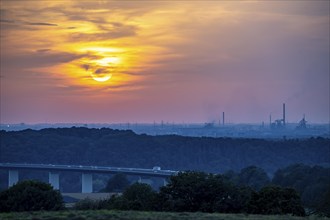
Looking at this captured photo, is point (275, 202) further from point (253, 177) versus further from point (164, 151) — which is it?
point (164, 151)

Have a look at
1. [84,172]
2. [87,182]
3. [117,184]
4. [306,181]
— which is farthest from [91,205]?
[84,172]

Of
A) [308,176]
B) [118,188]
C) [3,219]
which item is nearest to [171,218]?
[3,219]

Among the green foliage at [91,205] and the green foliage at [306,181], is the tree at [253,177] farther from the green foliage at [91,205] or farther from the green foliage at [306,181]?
the green foliage at [91,205]

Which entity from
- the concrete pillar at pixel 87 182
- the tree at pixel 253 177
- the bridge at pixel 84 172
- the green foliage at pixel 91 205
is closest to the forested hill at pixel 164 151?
the bridge at pixel 84 172

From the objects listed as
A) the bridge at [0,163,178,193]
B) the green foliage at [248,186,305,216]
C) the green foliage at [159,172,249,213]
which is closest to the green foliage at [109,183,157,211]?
the green foliage at [159,172,249,213]

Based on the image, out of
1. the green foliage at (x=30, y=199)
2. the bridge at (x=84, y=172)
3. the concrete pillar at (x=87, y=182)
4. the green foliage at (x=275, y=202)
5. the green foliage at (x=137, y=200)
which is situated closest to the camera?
the green foliage at (x=275, y=202)
